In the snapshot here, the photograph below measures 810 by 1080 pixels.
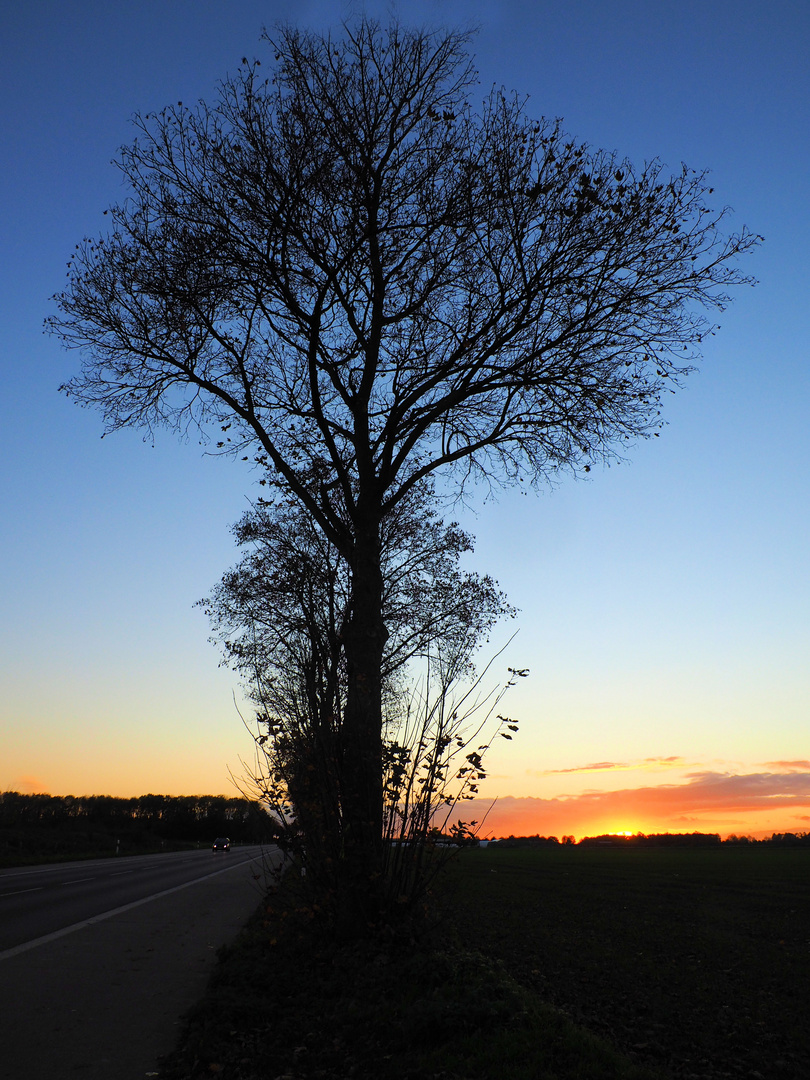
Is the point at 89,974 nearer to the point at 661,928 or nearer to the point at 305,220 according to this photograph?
the point at 305,220

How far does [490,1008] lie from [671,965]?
7.03 m

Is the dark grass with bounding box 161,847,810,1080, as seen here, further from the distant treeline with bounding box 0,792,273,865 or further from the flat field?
the distant treeline with bounding box 0,792,273,865

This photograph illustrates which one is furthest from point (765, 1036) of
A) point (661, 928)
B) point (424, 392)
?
point (661, 928)

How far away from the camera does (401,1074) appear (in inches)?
185

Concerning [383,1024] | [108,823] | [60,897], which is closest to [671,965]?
[383,1024]

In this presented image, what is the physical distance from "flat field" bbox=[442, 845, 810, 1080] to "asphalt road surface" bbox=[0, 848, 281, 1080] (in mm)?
3193

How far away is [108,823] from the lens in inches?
3312

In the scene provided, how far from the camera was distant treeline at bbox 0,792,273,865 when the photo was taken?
176 ft

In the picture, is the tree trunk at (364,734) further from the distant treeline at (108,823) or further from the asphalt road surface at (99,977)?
the distant treeline at (108,823)

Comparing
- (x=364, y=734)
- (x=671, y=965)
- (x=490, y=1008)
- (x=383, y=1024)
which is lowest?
(x=671, y=965)

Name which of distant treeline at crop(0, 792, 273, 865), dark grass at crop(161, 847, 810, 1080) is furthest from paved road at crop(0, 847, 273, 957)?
distant treeline at crop(0, 792, 273, 865)

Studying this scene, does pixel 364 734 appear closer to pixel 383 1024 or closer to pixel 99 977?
pixel 383 1024

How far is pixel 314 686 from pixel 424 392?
4.23 metres

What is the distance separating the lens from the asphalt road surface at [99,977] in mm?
5039
